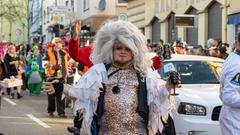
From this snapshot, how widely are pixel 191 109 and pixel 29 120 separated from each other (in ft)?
17.3

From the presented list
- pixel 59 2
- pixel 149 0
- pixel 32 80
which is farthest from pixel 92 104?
pixel 59 2

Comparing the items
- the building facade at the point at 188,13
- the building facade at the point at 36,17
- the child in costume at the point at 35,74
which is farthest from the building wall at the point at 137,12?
the building facade at the point at 36,17

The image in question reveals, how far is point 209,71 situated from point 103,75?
215 inches

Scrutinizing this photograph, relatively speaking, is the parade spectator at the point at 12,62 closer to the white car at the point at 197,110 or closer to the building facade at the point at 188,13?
the building facade at the point at 188,13

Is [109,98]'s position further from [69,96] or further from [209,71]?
[209,71]

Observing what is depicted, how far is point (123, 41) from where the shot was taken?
420cm

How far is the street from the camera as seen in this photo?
1077 cm

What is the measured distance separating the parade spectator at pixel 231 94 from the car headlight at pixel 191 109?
2.84 m

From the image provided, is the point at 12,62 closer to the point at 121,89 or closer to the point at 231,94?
the point at 231,94

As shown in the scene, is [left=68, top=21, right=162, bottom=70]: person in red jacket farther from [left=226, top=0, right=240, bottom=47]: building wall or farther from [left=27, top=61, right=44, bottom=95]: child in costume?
[left=226, top=0, right=240, bottom=47]: building wall

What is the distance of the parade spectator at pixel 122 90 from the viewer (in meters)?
4.17

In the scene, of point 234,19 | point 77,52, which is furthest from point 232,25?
point 77,52

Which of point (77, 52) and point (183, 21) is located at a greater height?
point (183, 21)

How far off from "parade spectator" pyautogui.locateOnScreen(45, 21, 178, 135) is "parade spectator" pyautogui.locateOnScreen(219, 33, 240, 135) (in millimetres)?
888
